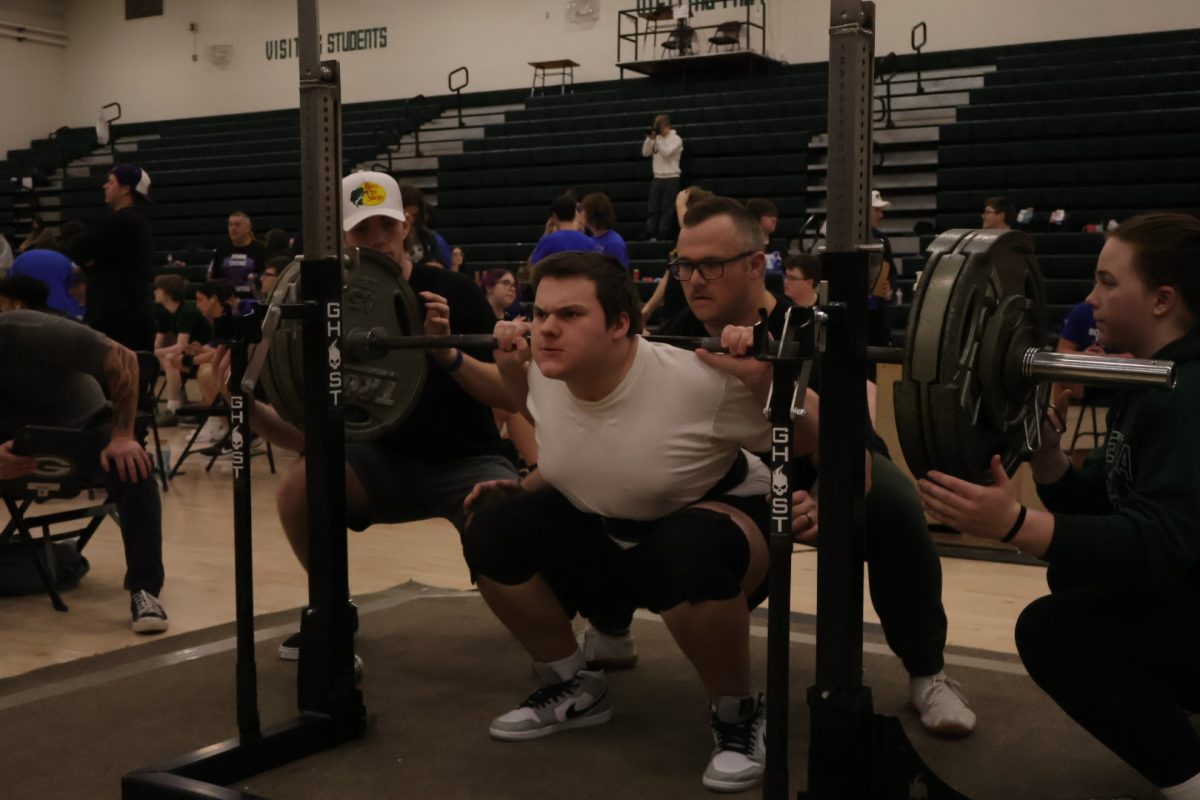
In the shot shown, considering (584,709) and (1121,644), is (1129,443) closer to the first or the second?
(1121,644)

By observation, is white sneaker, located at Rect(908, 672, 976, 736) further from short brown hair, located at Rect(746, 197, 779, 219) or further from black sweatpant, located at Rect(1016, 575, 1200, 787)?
short brown hair, located at Rect(746, 197, 779, 219)

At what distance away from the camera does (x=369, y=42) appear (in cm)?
1723

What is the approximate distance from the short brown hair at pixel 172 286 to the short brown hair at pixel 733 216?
6504mm

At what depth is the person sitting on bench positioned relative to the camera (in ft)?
11.4

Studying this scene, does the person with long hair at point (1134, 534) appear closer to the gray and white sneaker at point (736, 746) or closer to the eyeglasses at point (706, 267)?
the gray and white sneaker at point (736, 746)

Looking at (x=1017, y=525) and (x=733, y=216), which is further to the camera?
(x=733, y=216)

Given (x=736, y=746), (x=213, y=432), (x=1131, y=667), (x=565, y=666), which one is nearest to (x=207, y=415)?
(x=213, y=432)

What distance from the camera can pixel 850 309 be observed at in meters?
1.89

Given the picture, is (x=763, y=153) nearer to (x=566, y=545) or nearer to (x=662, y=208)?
(x=662, y=208)

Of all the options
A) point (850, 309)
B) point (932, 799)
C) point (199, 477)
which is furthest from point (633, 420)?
point (199, 477)

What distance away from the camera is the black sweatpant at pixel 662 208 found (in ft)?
37.1

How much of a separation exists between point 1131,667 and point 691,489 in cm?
84

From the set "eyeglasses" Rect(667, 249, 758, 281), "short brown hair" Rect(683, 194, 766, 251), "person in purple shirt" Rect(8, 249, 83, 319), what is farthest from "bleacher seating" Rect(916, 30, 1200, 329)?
"eyeglasses" Rect(667, 249, 758, 281)

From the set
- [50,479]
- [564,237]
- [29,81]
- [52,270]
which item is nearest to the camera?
[50,479]
